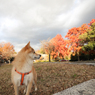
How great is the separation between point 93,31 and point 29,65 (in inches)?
757

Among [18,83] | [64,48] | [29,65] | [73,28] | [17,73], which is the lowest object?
[18,83]

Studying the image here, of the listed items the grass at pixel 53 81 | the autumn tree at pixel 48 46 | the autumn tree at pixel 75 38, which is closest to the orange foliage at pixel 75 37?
the autumn tree at pixel 75 38

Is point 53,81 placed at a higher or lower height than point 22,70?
lower

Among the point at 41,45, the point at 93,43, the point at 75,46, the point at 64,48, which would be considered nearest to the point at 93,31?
the point at 93,43

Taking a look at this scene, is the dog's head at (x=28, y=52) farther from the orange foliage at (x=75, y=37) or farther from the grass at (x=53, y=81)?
the orange foliage at (x=75, y=37)

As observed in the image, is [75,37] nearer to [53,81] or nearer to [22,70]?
[53,81]

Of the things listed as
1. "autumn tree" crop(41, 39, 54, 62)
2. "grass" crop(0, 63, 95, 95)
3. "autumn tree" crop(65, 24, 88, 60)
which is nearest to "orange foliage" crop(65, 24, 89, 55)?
"autumn tree" crop(65, 24, 88, 60)

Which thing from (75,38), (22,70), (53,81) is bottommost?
(53,81)

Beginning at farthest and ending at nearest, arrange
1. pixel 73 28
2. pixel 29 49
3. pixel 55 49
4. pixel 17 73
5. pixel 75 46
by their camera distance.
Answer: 1. pixel 55 49
2. pixel 73 28
3. pixel 75 46
4. pixel 29 49
5. pixel 17 73

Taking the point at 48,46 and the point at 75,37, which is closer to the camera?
the point at 75,37

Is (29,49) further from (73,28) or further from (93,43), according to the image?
(73,28)

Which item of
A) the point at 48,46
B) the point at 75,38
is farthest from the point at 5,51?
the point at 75,38

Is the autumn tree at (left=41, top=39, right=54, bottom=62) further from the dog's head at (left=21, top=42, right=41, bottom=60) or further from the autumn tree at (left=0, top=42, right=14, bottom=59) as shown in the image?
the dog's head at (left=21, top=42, right=41, bottom=60)

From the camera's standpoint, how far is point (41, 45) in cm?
2831
